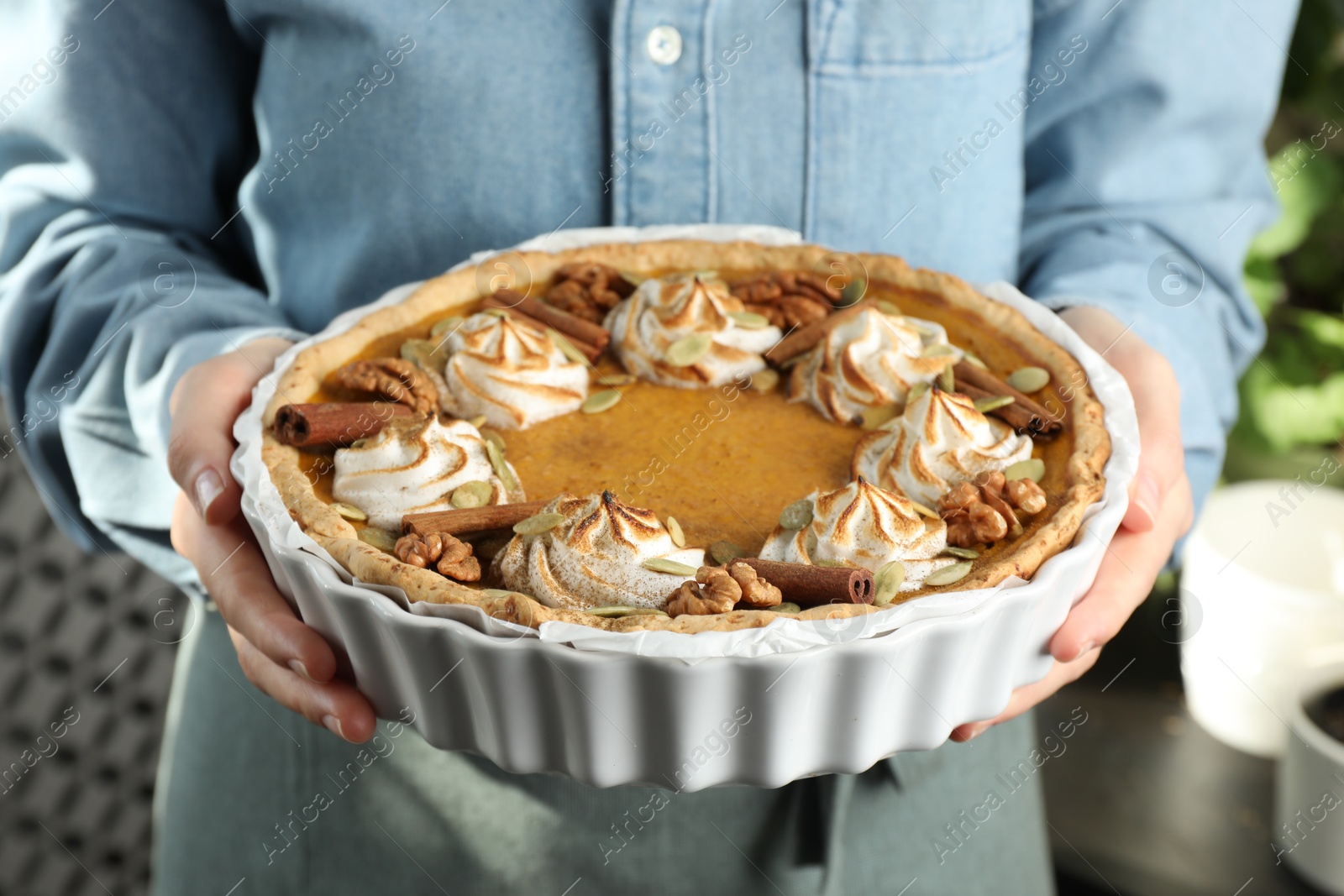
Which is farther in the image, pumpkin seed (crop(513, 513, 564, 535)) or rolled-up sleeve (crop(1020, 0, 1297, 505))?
rolled-up sleeve (crop(1020, 0, 1297, 505))

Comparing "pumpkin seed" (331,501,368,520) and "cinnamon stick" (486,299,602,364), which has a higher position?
"cinnamon stick" (486,299,602,364)

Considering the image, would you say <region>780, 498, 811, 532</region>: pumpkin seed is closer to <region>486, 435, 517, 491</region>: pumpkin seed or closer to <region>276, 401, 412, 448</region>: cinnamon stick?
<region>486, 435, 517, 491</region>: pumpkin seed

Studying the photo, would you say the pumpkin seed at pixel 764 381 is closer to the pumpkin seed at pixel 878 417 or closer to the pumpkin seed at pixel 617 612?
the pumpkin seed at pixel 878 417

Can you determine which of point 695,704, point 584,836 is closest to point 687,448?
point 695,704

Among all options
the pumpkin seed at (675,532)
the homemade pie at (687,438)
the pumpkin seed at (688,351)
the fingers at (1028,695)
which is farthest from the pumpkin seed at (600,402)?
the fingers at (1028,695)

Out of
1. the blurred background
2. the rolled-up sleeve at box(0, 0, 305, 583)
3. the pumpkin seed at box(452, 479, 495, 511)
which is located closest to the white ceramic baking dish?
the pumpkin seed at box(452, 479, 495, 511)

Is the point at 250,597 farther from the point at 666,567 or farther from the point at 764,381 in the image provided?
the point at 764,381

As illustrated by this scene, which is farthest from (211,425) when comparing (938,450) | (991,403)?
(991,403)
